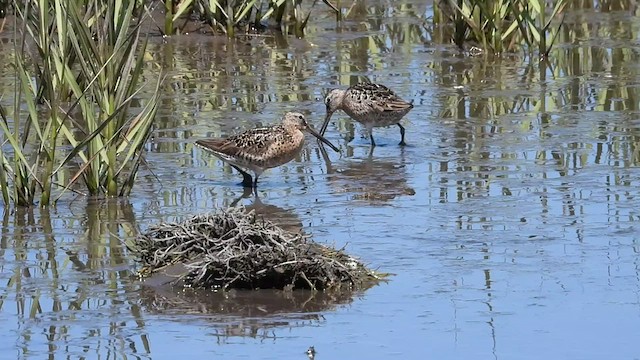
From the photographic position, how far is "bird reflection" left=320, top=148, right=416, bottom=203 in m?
9.73

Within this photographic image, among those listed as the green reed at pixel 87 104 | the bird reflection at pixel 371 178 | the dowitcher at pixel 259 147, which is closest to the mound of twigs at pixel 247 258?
the green reed at pixel 87 104

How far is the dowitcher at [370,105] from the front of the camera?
11445 millimetres

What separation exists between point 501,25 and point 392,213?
566 cm

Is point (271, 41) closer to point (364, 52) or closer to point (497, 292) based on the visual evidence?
point (364, 52)

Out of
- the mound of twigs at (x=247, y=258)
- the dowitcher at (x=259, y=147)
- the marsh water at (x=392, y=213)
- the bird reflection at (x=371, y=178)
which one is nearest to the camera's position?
the marsh water at (x=392, y=213)

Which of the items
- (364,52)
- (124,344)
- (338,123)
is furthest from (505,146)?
(124,344)

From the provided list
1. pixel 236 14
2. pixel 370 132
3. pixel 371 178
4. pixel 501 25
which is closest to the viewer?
pixel 371 178

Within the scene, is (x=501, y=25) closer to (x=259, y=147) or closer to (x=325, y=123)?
(x=325, y=123)

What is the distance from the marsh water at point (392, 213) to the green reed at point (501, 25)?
0.22 meters

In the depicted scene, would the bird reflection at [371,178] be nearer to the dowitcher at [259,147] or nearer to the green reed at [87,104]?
the dowitcher at [259,147]

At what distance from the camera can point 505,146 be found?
36.0 feet

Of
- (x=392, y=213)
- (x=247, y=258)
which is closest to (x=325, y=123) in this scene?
(x=392, y=213)

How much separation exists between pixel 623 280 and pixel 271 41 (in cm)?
829

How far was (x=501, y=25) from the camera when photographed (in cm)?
1431
